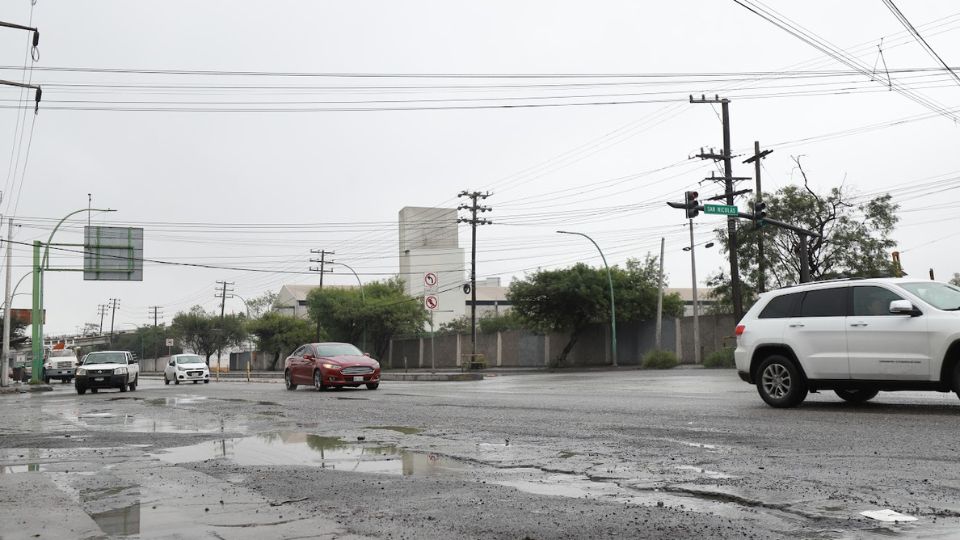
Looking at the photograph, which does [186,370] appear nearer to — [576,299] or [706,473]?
[576,299]

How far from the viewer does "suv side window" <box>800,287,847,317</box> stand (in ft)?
38.9

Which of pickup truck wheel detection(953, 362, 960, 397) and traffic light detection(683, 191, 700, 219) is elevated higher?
traffic light detection(683, 191, 700, 219)

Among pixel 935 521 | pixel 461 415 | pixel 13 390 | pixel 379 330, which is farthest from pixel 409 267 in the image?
pixel 935 521

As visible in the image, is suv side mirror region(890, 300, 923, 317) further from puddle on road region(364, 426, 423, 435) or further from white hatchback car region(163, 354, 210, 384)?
white hatchback car region(163, 354, 210, 384)

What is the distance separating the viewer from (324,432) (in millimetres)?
10852

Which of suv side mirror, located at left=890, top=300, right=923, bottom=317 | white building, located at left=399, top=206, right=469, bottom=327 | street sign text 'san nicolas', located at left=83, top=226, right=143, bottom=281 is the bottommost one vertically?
suv side mirror, located at left=890, top=300, right=923, bottom=317

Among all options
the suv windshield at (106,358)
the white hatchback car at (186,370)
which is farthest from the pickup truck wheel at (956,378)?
the white hatchback car at (186,370)

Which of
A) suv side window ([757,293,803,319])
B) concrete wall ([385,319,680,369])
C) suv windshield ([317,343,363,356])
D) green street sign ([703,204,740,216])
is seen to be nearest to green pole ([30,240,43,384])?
suv windshield ([317,343,363,356])

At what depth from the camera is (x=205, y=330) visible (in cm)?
10675

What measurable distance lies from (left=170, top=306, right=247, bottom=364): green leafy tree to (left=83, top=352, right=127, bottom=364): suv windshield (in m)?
74.1

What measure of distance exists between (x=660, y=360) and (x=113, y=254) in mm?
28529

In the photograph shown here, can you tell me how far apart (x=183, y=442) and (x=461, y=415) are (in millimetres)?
4480

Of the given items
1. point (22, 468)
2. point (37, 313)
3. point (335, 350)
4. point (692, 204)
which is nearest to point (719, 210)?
point (692, 204)

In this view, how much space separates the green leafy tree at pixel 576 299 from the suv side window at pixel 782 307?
3448 centimetres
